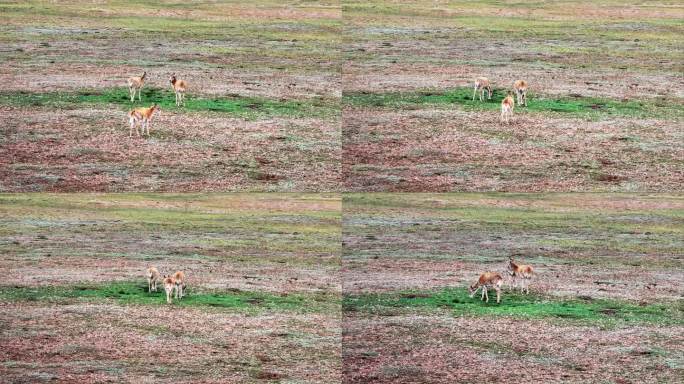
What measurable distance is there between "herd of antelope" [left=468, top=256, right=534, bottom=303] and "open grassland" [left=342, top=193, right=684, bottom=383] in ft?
0.36

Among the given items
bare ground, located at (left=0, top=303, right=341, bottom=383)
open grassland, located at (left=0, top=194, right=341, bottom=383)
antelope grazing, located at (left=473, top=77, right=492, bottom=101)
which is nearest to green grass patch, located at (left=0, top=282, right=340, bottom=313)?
open grassland, located at (left=0, top=194, right=341, bottom=383)

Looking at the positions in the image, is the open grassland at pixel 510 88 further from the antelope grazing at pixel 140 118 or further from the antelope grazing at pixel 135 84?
the antelope grazing at pixel 135 84

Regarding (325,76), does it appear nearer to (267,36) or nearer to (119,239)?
(267,36)

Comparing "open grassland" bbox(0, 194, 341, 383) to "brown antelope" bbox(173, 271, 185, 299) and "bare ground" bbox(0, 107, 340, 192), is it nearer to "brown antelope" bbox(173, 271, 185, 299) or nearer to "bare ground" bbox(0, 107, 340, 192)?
"brown antelope" bbox(173, 271, 185, 299)

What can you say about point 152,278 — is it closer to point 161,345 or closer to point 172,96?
point 161,345

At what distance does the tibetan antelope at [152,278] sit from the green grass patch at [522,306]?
257 centimetres

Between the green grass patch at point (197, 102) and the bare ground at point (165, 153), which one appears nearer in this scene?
the bare ground at point (165, 153)

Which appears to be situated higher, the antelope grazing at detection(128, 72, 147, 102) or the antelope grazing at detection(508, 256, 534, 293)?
the antelope grazing at detection(128, 72, 147, 102)

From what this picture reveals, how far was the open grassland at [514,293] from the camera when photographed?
1828 centimetres

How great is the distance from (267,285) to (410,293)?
1.95 meters

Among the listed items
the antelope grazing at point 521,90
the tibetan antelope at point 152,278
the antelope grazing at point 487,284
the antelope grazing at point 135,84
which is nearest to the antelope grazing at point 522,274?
the antelope grazing at point 487,284

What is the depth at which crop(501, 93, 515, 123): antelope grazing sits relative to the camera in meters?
20.3

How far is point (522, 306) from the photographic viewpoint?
18.8m

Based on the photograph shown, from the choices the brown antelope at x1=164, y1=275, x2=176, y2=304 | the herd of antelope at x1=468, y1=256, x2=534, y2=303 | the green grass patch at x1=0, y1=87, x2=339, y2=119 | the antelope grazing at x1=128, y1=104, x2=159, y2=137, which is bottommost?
the brown antelope at x1=164, y1=275, x2=176, y2=304
